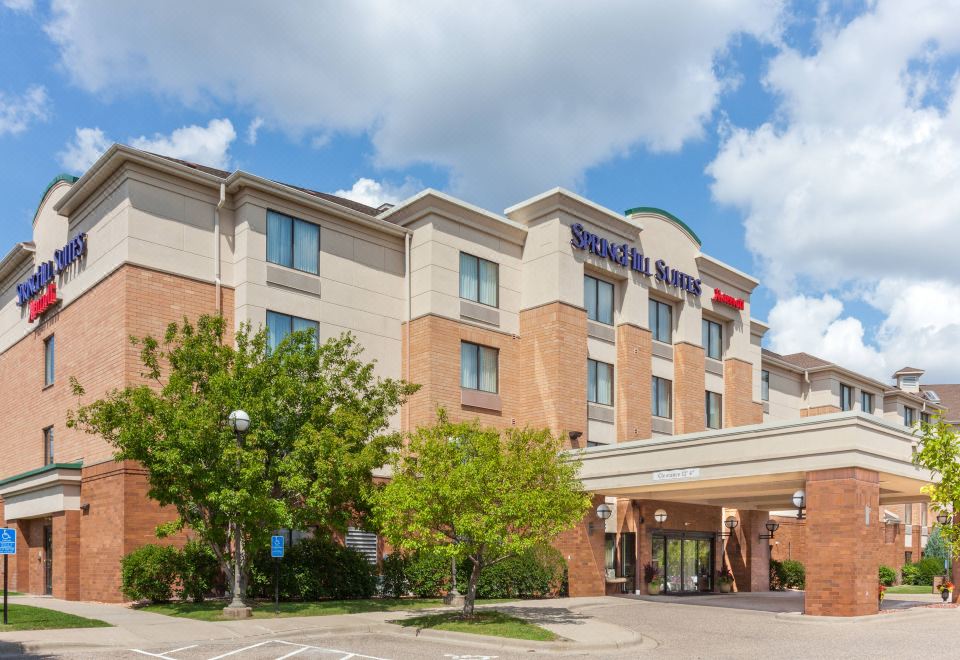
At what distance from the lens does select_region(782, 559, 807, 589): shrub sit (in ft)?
136

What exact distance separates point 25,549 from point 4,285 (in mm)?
11733

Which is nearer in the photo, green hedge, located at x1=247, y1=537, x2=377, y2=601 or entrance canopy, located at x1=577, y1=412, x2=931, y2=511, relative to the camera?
entrance canopy, located at x1=577, y1=412, x2=931, y2=511

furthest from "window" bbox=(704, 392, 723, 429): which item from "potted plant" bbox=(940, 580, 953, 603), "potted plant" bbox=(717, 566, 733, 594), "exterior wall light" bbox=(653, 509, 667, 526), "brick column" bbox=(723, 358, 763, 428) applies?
"potted plant" bbox=(940, 580, 953, 603)

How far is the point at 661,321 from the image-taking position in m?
39.9

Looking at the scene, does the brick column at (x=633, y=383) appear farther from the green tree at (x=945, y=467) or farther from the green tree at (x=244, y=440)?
the green tree at (x=945, y=467)

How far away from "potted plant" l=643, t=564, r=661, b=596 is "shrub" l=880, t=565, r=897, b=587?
17.7 metres

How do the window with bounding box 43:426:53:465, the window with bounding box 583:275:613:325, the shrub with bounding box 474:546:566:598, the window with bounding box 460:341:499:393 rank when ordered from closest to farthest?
the shrub with bounding box 474:546:566:598, the window with bounding box 43:426:53:465, the window with bounding box 460:341:499:393, the window with bounding box 583:275:613:325

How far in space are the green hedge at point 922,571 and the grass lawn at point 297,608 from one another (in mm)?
37503

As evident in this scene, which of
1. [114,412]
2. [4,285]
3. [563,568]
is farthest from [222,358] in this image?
[4,285]

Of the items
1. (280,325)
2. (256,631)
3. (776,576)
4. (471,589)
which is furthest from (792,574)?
(256,631)

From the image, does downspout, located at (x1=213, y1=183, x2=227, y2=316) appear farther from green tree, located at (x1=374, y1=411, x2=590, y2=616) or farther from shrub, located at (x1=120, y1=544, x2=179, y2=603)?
green tree, located at (x1=374, y1=411, x2=590, y2=616)

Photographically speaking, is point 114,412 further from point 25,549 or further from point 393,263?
point 393,263

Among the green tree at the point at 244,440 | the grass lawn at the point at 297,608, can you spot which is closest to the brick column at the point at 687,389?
the grass lawn at the point at 297,608

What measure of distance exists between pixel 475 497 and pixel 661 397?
67.9ft
